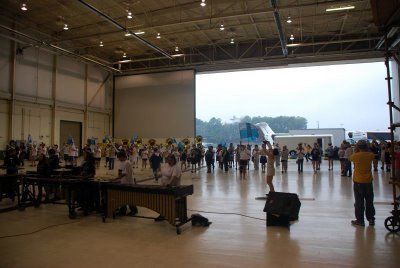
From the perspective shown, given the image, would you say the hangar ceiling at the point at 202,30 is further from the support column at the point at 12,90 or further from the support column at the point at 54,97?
the support column at the point at 54,97

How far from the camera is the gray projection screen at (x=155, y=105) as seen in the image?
25.5 meters

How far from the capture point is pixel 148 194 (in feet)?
19.1

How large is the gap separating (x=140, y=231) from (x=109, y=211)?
1209 mm

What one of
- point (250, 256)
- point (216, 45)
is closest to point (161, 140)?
point (216, 45)

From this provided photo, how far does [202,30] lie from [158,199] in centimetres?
1420

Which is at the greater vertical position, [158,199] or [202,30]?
[202,30]

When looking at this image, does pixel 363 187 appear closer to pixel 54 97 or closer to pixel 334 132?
pixel 54 97

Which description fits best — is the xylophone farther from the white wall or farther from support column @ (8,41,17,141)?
support column @ (8,41,17,141)

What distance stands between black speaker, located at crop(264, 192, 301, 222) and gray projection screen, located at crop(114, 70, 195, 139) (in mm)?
19387

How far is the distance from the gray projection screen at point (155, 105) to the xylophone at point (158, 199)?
18.9m

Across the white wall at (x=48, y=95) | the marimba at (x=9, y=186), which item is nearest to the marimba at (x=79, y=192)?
the marimba at (x=9, y=186)

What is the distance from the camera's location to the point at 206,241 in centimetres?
493

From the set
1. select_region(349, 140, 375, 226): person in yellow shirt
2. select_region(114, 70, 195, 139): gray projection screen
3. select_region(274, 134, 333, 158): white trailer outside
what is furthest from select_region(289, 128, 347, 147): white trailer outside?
select_region(349, 140, 375, 226): person in yellow shirt

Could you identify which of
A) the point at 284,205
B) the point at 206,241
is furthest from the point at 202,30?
the point at 206,241
